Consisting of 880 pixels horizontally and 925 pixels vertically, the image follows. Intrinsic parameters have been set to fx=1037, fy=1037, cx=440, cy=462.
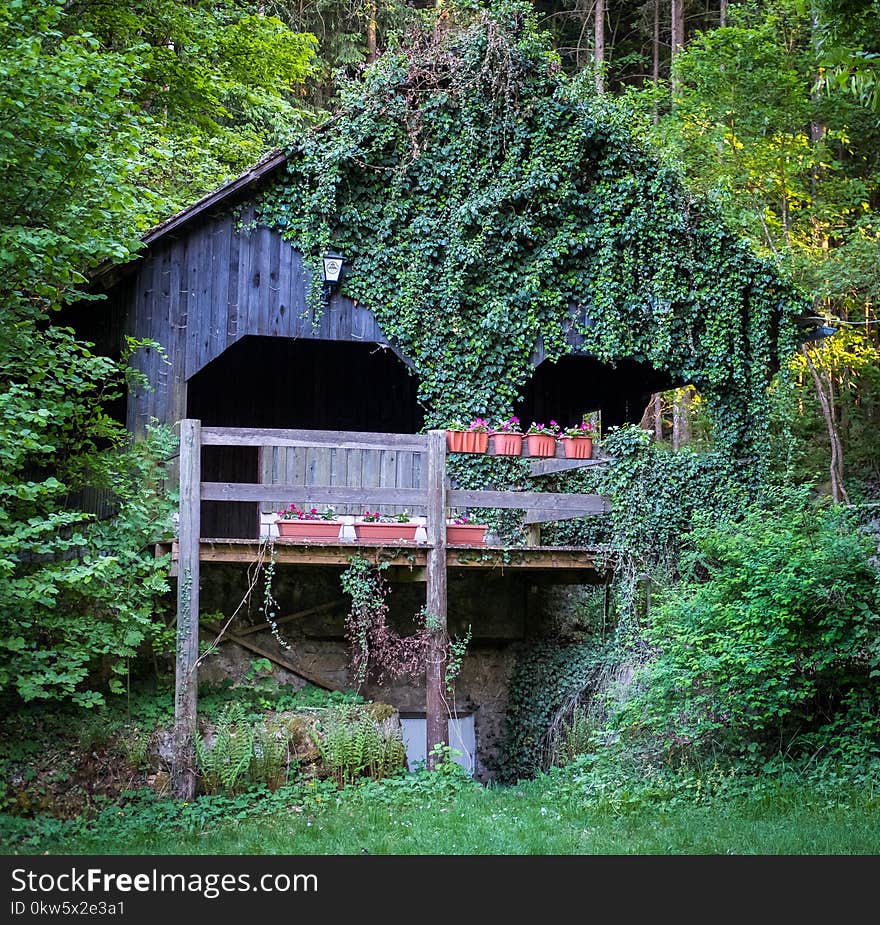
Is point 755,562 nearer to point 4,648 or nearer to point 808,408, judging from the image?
point 4,648

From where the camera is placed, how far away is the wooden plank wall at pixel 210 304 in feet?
39.0

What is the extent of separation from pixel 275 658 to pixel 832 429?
1130 cm

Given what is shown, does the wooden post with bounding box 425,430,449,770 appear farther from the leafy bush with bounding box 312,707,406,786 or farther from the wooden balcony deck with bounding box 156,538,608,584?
the leafy bush with bounding box 312,707,406,786

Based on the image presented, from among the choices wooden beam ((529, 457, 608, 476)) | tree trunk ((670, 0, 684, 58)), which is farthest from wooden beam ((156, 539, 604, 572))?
tree trunk ((670, 0, 684, 58))

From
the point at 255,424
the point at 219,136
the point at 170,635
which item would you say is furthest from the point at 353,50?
the point at 170,635

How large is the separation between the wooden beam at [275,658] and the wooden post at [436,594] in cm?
188

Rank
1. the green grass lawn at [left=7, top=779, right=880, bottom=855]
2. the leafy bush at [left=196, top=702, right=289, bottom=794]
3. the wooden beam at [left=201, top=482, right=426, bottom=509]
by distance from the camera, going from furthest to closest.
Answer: the wooden beam at [left=201, top=482, right=426, bottom=509]
the leafy bush at [left=196, top=702, right=289, bottom=794]
the green grass lawn at [left=7, top=779, right=880, bottom=855]

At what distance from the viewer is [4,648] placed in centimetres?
932

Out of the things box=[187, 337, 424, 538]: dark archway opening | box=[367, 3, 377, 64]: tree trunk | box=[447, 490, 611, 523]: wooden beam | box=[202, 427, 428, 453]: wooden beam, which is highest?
box=[367, 3, 377, 64]: tree trunk

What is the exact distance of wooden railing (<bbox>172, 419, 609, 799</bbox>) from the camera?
31.8ft

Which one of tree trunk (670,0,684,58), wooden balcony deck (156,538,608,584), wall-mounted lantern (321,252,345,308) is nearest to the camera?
wooden balcony deck (156,538,608,584)

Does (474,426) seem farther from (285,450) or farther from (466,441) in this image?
(285,450)

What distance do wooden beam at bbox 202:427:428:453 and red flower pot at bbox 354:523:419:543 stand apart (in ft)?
2.92

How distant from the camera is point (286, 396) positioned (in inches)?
575
